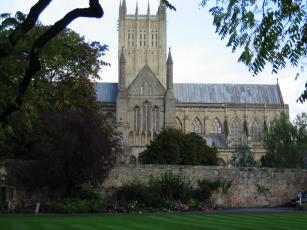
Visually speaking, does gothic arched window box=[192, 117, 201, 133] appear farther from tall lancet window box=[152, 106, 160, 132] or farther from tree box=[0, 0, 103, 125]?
tree box=[0, 0, 103, 125]

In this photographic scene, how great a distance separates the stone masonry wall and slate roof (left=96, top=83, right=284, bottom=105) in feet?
→ 199

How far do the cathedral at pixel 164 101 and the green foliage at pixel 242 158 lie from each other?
20.0 ft

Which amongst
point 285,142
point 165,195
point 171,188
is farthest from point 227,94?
point 165,195

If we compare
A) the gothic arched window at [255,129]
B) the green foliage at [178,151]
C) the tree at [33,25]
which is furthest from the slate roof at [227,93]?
the tree at [33,25]

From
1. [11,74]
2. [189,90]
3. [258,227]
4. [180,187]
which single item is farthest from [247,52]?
[189,90]

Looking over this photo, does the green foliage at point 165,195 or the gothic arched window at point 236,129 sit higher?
the gothic arched window at point 236,129

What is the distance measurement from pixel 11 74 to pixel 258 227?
11.4 metres

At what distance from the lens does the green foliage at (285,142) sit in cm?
7056

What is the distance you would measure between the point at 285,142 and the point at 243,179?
121 feet

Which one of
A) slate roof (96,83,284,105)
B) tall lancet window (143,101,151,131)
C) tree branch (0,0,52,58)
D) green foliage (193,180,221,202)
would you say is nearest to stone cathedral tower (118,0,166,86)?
slate roof (96,83,284,105)

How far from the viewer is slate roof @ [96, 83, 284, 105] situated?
332 feet

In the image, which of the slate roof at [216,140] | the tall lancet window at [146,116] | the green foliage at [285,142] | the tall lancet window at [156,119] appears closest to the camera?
the green foliage at [285,142]

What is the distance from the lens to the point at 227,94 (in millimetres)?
102562

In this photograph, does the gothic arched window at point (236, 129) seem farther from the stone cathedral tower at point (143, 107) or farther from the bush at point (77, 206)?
the bush at point (77, 206)
